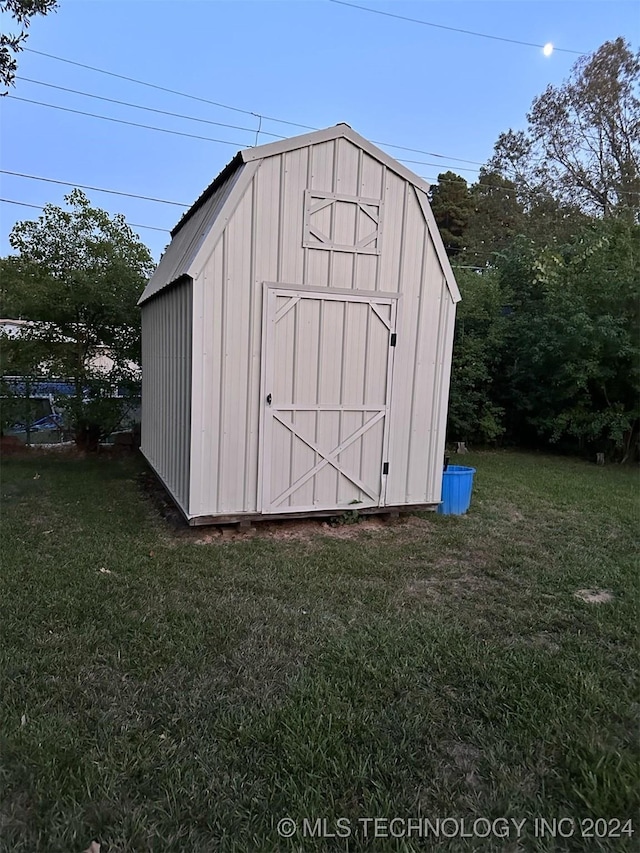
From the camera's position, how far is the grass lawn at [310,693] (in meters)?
1.67

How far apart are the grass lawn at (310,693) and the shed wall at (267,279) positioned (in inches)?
29.5

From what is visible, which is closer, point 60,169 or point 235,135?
point 60,169

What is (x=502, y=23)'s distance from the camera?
8.15 m

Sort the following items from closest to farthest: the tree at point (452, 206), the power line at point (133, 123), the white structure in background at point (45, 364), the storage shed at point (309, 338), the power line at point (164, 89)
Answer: the storage shed at point (309, 338)
the white structure in background at point (45, 364)
the power line at point (164, 89)
the power line at point (133, 123)
the tree at point (452, 206)

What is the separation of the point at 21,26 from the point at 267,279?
2.43m

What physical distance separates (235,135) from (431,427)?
10605 mm

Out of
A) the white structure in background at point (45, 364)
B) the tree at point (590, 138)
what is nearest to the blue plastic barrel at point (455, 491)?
the white structure in background at point (45, 364)

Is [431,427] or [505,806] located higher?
[431,427]

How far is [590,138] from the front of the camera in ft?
51.7

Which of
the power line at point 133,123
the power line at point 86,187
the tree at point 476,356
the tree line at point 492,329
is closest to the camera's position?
the tree line at point 492,329

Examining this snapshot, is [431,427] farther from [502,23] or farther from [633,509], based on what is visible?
[502,23]

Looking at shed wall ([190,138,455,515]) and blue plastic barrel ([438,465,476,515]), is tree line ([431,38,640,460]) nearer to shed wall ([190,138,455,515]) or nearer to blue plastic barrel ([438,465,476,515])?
blue plastic barrel ([438,465,476,515])

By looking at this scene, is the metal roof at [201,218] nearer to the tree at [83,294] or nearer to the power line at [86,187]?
the tree at [83,294]

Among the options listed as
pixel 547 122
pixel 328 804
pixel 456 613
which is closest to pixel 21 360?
pixel 456 613
